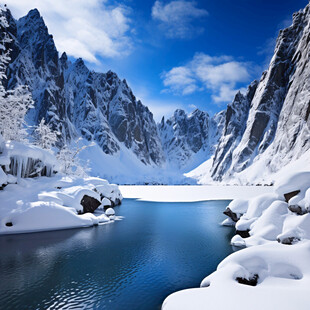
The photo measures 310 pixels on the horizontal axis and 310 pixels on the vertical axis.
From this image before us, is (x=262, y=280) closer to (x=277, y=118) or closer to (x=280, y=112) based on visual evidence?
(x=280, y=112)

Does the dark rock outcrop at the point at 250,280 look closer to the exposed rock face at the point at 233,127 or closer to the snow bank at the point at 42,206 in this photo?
the snow bank at the point at 42,206

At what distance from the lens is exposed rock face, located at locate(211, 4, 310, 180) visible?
97.4 m

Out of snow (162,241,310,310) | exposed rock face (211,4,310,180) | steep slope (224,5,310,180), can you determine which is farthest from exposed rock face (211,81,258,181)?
snow (162,241,310,310)

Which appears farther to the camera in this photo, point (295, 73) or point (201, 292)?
point (295, 73)

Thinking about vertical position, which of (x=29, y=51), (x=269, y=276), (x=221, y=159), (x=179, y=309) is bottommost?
(x=179, y=309)

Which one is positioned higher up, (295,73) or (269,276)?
(295,73)

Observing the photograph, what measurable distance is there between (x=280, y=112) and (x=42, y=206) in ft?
446

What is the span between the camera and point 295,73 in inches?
4439

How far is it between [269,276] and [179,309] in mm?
4026

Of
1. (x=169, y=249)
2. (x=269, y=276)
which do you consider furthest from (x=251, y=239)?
(x=269, y=276)

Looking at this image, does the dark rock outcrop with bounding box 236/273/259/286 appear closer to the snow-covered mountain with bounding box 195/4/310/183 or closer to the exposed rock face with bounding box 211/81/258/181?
the snow-covered mountain with bounding box 195/4/310/183

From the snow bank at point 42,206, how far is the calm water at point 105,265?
1260 millimetres

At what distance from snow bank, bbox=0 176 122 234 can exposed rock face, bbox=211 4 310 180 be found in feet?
302

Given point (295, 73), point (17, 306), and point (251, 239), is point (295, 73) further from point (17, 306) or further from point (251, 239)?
point (17, 306)
